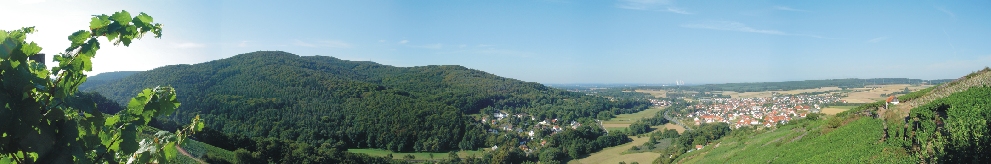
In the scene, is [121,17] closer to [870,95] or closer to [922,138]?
[922,138]

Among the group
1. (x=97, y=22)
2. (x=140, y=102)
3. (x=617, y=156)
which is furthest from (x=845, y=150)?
(x=617, y=156)

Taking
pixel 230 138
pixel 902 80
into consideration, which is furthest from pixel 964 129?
pixel 902 80

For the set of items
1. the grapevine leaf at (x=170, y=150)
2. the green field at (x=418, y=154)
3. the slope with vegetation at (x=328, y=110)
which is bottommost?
the green field at (x=418, y=154)

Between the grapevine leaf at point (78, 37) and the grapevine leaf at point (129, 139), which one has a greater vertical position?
the grapevine leaf at point (78, 37)

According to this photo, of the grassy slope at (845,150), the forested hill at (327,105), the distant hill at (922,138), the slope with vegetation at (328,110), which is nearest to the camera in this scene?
the distant hill at (922,138)

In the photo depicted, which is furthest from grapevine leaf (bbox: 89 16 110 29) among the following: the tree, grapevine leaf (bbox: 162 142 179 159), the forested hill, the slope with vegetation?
the forested hill

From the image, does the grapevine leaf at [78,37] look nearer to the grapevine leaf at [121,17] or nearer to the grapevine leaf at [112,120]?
the grapevine leaf at [121,17]

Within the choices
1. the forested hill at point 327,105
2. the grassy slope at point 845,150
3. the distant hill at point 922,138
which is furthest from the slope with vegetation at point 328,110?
the distant hill at point 922,138

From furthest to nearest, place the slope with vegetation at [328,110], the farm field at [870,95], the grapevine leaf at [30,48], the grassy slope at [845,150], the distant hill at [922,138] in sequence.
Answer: the farm field at [870,95]
the slope with vegetation at [328,110]
the grassy slope at [845,150]
the distant hill at [922,138]
the grapevine leaf at [30,48]
